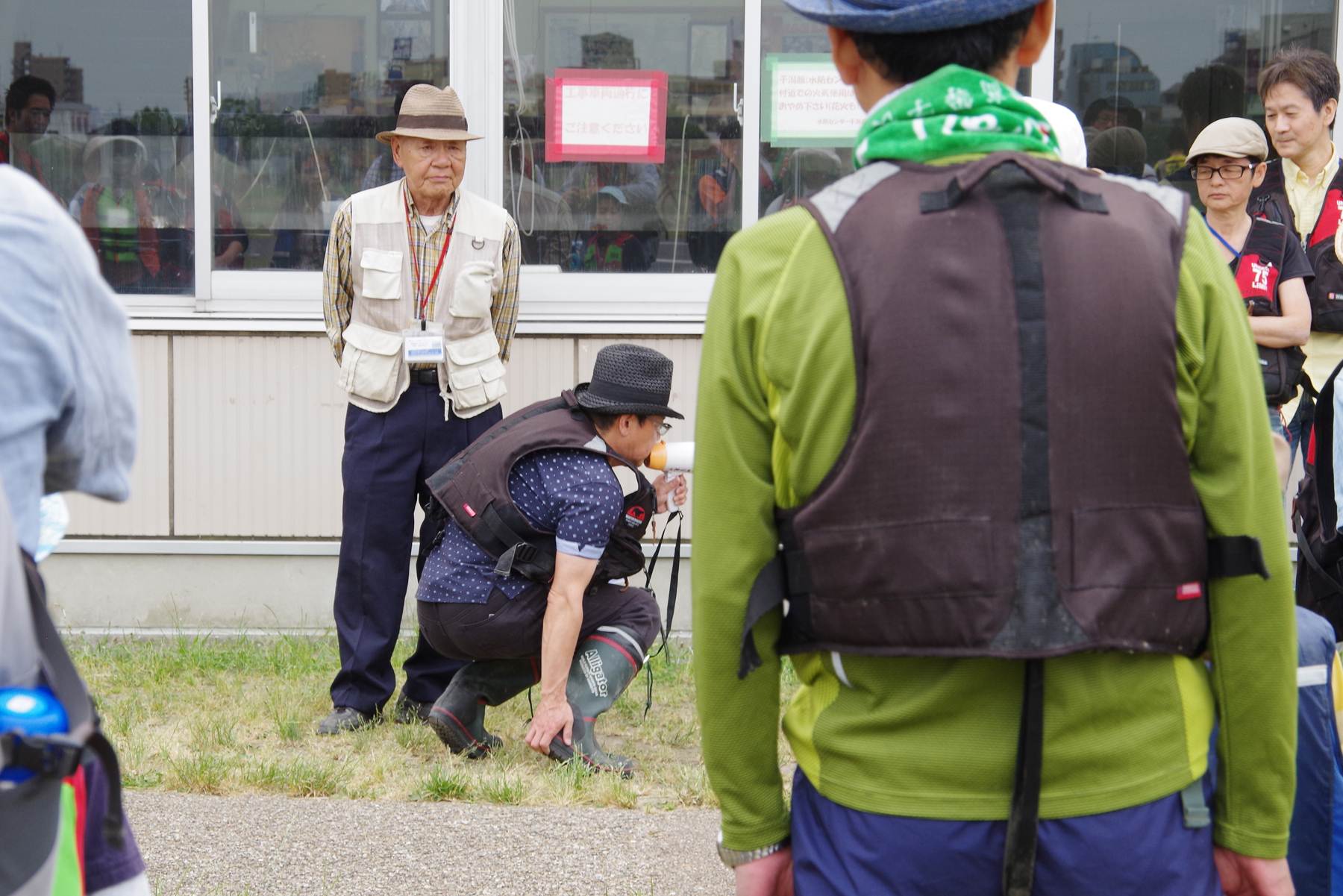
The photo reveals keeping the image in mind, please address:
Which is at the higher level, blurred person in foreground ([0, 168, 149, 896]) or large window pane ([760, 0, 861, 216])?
large window pane ([760, 0, 861, 216])

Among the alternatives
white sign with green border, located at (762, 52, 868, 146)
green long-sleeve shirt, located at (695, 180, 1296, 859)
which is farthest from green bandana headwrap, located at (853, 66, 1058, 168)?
white sign with green border, located at (762, 52, 868, 146)

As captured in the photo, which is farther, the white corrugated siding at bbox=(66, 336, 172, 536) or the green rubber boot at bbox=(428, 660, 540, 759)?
the white corrugated siding at bbox=(66, 336, 172, 536)

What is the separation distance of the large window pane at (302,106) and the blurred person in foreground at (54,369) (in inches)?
187

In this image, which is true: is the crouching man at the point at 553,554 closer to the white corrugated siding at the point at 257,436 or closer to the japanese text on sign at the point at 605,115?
the white corrugated siding at the point at 257,436

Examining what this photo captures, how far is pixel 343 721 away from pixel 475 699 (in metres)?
0.59

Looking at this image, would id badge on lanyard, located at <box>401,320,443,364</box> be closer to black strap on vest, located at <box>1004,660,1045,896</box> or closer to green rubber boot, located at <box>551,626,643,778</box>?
green rubber boot, located at <box>551,626,643,778</box>

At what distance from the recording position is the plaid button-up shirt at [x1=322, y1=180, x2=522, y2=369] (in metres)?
4.97

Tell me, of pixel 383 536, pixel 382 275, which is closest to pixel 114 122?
pixel 382 275

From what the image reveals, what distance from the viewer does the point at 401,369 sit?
4926 millimetres

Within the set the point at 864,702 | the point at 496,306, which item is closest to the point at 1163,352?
the point at 864,702

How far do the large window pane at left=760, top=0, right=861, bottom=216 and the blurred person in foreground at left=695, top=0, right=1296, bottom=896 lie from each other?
4532 mm

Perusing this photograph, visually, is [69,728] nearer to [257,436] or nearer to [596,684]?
[596,684]

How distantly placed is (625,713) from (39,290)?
13.0 ft

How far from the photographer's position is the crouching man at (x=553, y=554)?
13.7 feet
